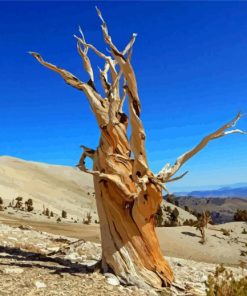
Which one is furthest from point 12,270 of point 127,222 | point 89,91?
point 89,91

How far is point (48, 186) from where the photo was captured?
49750mm

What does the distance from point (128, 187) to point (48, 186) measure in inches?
1721

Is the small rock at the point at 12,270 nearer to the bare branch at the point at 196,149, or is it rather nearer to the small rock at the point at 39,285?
the small rock at the point at 39,285

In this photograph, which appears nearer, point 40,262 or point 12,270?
point 12,270

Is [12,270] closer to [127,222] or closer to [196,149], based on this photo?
[127,222]

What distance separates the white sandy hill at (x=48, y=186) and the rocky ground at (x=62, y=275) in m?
25.0

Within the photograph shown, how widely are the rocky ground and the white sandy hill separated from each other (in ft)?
82.0

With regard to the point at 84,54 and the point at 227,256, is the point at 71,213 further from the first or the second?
the point at 84,54

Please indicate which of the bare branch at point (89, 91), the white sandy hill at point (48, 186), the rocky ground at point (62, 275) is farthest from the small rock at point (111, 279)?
the white sandy hill at point (48, 186)

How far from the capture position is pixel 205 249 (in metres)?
19.2

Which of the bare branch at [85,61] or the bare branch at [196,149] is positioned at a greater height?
Answer: the bare branch at [85,61]

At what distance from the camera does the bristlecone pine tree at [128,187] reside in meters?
6.69

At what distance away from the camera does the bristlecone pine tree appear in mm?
6688

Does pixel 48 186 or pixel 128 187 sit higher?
pixel 48 186
